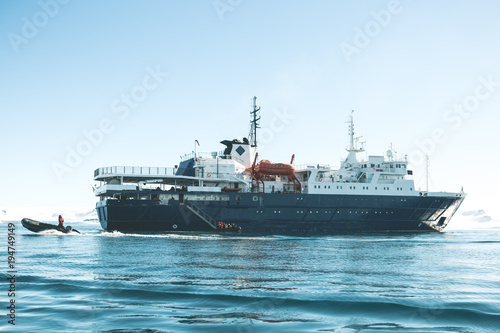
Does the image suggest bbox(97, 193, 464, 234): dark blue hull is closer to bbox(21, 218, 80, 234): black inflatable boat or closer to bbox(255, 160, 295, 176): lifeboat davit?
bbox(255, 160, 295, 176): lifeboat davit

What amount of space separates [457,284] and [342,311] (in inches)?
275

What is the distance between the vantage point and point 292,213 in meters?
48.4

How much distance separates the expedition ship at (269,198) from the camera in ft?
145

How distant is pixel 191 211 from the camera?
44781mm

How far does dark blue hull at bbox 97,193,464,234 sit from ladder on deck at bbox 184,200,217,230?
5.7 inches

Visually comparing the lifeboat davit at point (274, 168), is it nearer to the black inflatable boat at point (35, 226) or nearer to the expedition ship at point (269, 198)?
the expedition ship at point (269, 198)

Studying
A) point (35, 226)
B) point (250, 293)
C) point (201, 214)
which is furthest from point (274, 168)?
point (250, 293)

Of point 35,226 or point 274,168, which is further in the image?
point 274,168

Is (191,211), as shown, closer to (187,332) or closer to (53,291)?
(53,291)

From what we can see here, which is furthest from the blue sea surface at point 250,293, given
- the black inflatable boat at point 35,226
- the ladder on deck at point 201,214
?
the black inflatable boat at point 35,226

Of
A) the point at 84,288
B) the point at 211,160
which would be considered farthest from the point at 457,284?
the point at 211,160

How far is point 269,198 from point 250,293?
107 ft

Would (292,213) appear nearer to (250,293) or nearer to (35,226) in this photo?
(35,226)

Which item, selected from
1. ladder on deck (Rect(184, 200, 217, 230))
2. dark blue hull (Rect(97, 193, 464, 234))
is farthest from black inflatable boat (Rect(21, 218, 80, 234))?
ladder on deck (Rect(184, 200, 217, 230))
